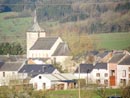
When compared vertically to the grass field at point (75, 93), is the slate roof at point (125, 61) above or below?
above

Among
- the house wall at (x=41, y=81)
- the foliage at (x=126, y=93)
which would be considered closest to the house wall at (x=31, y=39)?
the house wall at (x=41, y=81)

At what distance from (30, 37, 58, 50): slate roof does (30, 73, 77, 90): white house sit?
8676 millimetres

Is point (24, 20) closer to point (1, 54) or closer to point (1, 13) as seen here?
point (1, 13)

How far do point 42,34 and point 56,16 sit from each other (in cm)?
603

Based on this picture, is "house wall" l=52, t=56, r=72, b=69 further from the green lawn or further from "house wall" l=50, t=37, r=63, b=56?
the green lawn

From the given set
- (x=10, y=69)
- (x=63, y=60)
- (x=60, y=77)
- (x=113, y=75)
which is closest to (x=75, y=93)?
(x=60, y=77)

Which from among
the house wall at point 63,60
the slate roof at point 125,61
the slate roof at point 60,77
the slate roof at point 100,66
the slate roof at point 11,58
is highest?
the slate roof at point 125,61

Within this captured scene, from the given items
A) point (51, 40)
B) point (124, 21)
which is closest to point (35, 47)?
point (51, 40)

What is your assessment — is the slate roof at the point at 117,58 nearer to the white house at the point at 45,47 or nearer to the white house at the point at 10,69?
the white house at the point at 10,69

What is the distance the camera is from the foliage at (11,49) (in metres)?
33.7

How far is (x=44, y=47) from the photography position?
34.1 metres

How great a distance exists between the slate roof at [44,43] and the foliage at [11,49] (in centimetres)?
55

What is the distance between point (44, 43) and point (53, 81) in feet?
31.7

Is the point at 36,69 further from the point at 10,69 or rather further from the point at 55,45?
the point at 55,45
